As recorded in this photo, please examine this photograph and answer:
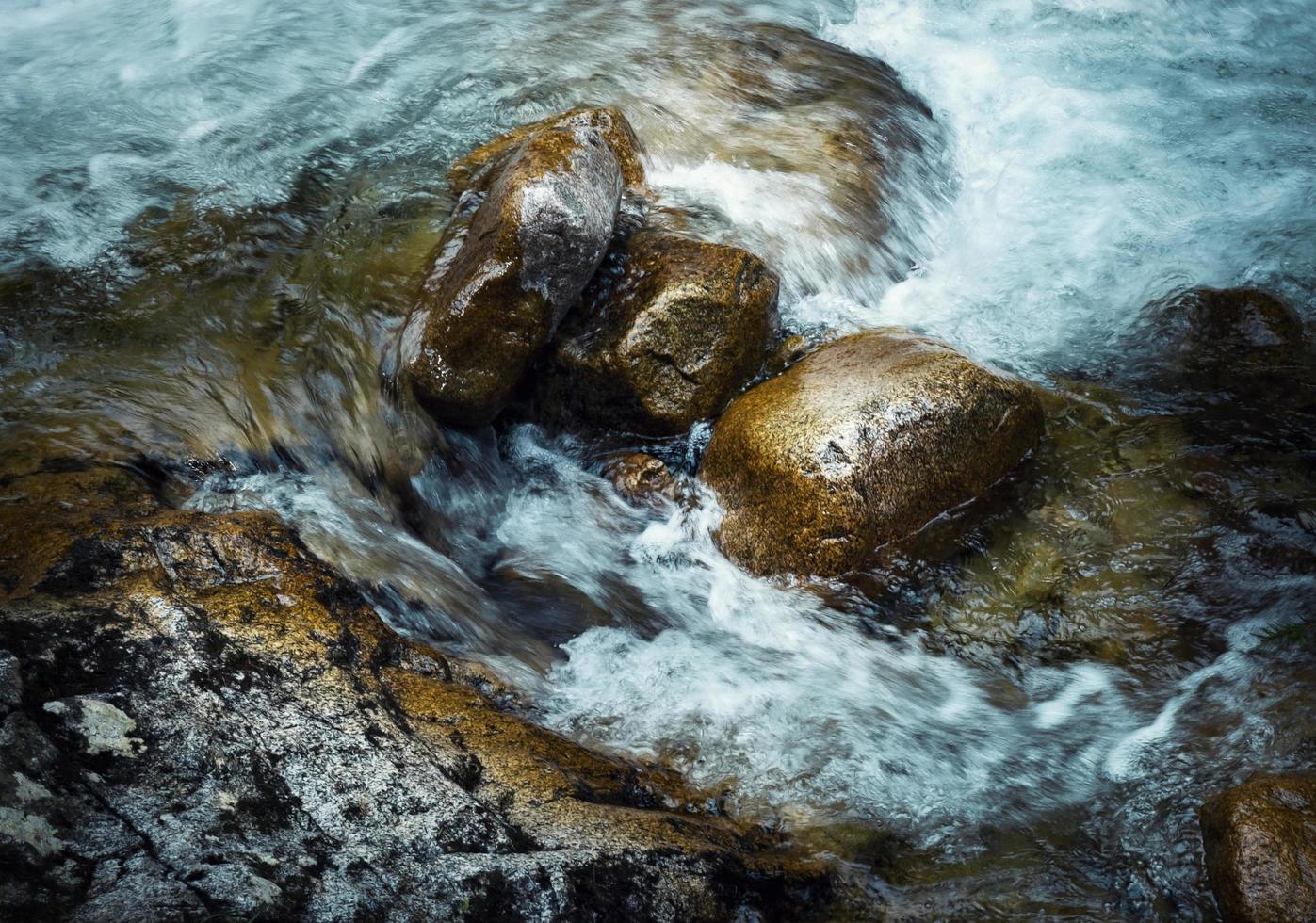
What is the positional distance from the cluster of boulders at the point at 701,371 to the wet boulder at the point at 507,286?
0.4 inches

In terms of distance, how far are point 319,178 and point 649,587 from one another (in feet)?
13.2

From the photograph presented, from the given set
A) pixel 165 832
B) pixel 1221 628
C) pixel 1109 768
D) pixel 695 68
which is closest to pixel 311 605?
pixel 165 832

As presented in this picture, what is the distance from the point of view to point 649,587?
198 inches

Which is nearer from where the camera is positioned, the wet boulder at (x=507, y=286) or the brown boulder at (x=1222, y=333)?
the wet boulder at (x=507, y=286)

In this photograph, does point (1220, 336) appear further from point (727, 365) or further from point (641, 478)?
point (641, 478)

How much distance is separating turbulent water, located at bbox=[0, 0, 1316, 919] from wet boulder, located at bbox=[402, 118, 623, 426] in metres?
0.28

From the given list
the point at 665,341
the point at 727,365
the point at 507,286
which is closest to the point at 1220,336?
the point at 727,365

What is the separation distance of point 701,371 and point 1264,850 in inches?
138

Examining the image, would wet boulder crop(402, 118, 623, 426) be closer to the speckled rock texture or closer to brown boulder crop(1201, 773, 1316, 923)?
the speckled rock texture

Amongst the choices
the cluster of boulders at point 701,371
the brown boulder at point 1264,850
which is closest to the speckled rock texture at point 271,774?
the brown boulder at point 1264,850

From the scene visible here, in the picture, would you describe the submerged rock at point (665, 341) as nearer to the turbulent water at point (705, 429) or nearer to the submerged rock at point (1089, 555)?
the turbulent water at point (705, 429)

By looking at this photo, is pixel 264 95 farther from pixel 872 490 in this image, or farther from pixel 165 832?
pixel 165 832

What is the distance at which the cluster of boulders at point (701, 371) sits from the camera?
16.0ft

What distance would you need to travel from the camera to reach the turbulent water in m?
3.87
